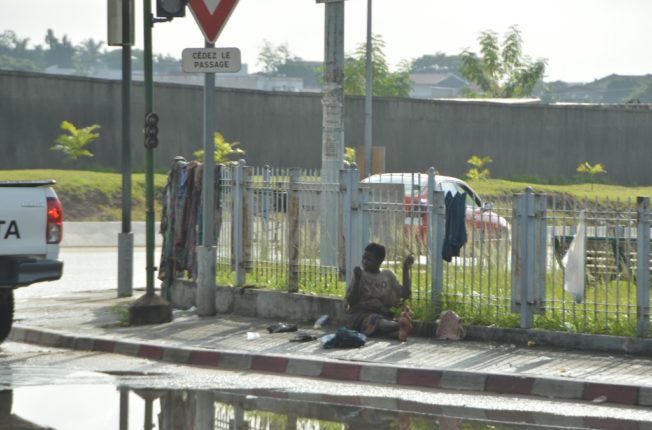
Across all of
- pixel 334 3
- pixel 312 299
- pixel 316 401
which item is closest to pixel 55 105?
pixel 334 3

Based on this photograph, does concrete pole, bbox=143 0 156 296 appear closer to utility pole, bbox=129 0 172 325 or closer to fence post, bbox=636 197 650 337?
utility pole, bbox=129 0 172 325

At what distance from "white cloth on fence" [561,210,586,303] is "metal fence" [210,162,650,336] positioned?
0.11m

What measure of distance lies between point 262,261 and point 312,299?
1.48 meters

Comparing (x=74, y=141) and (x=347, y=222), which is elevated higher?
→ (x=74, y=141)

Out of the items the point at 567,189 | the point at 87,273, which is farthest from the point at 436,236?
the point at 567,189

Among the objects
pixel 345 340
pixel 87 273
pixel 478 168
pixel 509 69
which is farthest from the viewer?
pixel 509 69

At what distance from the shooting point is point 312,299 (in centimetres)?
1473

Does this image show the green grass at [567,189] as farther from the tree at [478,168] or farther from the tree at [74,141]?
the tree at [74,141]

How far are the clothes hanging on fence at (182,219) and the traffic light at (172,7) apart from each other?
215 cm

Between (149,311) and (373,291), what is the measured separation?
9.29 feet

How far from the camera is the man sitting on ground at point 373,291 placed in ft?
44.3

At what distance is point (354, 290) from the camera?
13.6 m

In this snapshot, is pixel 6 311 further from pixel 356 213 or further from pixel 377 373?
pixel 377 373

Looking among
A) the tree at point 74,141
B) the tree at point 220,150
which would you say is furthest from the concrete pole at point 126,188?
the tree at point 220,150
